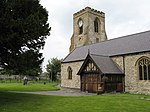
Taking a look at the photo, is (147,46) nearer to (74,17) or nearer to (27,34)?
(27,34)

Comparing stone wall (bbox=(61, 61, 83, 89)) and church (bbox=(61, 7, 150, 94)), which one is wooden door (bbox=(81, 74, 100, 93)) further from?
stone wall (bbox=(61, 61, 83, 89))

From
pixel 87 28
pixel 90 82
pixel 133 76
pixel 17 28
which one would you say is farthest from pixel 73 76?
pixel 17 28

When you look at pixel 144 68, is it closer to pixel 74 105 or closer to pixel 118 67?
pixel 118 67

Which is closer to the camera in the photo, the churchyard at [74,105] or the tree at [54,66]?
the churchyard at [74,105]

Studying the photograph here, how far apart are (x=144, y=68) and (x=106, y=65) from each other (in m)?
4.60

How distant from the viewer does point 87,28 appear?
46.1 m

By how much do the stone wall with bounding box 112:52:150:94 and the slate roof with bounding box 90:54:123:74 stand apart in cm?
97

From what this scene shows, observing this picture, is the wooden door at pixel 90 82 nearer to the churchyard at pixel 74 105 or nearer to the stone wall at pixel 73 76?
the stone wall at pixel 73 76

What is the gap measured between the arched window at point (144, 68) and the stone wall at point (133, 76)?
0.41 metres

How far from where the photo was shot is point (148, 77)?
22484 millimetres

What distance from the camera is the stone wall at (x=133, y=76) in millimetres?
22547

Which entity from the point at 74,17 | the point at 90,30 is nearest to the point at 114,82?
the point at 90,30

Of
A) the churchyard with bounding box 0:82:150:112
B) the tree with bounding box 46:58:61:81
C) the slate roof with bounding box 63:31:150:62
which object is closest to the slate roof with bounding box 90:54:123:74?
the slate roof with bounding box 63:31:150:62

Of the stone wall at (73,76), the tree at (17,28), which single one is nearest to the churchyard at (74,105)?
the tree at (17,28)
